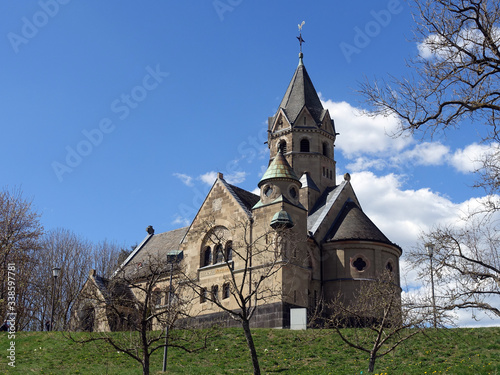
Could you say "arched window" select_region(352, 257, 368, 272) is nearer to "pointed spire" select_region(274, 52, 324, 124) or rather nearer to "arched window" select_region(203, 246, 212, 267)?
"arched window" select_region(203, 246, 212, 267)

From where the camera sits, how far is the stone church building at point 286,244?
3638 centimetres

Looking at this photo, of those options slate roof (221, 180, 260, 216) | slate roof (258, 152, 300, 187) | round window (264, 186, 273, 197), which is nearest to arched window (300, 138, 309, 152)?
slate roof (221, 180, 260, 216)

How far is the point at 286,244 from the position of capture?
3606 centimetres

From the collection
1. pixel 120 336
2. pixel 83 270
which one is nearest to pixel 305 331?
pixel 120 336

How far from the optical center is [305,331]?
3098 cm

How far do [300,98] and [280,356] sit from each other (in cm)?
3069

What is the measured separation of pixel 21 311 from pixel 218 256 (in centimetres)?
1424

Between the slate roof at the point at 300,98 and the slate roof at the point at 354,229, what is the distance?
10729mm

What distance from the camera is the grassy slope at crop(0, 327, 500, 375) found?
23.0m

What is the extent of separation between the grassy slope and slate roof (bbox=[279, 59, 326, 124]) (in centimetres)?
2524

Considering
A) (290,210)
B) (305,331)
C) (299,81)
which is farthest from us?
(299,81)

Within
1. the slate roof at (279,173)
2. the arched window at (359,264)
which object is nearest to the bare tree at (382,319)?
the arched window at (359,264)

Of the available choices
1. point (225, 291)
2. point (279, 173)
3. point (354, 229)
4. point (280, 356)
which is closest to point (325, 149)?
point (354, 229)

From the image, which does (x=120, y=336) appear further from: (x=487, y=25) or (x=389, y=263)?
(x=487, y=25)
